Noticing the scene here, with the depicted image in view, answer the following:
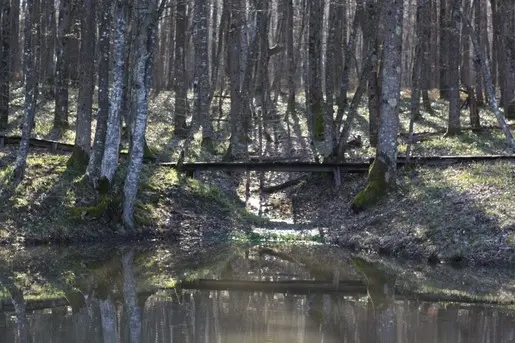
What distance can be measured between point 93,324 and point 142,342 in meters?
1.25

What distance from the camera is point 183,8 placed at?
3042cm

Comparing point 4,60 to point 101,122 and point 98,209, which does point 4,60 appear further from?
point 98,209

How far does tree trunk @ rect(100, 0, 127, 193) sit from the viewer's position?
17750 millimetres

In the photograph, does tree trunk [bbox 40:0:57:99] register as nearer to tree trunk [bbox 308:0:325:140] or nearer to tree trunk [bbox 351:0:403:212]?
tree trunk [bbox 308:0:325:140]

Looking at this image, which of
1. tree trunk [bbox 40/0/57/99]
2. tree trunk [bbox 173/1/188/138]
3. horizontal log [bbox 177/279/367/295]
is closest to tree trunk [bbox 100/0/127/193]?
horizontal log [bbox 177/279/367/295]

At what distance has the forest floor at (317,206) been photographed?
1631 centimetres

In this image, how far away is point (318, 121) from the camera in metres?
27.8

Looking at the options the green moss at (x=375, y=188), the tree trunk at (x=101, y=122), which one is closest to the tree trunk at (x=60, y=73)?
the tree trunk at (x=101, y=122)

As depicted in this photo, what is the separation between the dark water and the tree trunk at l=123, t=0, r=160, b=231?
1.74 m

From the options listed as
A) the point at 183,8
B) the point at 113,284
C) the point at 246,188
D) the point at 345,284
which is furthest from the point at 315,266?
the point at 183,8

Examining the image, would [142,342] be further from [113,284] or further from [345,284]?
[345,284]

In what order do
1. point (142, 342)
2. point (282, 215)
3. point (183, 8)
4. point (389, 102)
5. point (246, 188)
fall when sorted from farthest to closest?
point (183, 8) → point (246, 188) → point (282, 215) → point (389, 102) → point (142, 342)

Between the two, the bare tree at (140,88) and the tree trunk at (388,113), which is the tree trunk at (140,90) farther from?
the tree trunk at (388,113)

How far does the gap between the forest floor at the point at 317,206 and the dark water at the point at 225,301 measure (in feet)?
3.90
